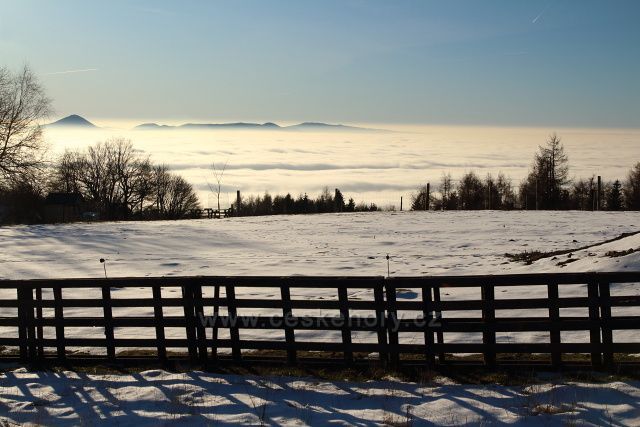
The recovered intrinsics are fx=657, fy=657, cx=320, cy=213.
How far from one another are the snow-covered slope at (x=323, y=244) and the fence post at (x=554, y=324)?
7.70 m

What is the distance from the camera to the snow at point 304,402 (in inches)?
304

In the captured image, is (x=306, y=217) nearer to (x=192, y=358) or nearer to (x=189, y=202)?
(x=192, y=358)

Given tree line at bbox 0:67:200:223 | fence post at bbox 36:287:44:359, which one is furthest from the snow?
tree line at bbox 0:67:200:223

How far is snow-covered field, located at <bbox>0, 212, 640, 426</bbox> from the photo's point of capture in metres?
8.03

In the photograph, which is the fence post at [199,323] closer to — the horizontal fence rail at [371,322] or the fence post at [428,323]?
the horizontal fence rail at [371,322]

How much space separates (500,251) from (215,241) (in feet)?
48.4

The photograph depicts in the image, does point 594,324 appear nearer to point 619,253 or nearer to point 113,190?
point 619,253

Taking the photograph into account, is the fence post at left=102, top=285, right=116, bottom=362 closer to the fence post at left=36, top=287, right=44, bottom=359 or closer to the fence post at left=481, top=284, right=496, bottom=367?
the fence post at left=36, top=287, right=44, bottom=359

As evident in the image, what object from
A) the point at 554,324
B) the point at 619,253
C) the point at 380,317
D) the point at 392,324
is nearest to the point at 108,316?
the point at 380,317

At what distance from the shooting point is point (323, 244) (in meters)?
30.8

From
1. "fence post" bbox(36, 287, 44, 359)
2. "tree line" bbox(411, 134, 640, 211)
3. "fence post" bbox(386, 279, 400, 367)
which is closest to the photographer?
"fence post" bbox(386, 279, 400, 367)

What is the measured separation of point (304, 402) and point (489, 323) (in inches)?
119

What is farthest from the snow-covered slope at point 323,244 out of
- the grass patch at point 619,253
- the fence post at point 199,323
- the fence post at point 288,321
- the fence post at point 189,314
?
the fence post at point 189,314

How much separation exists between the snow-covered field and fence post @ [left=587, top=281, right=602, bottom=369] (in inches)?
32.1
